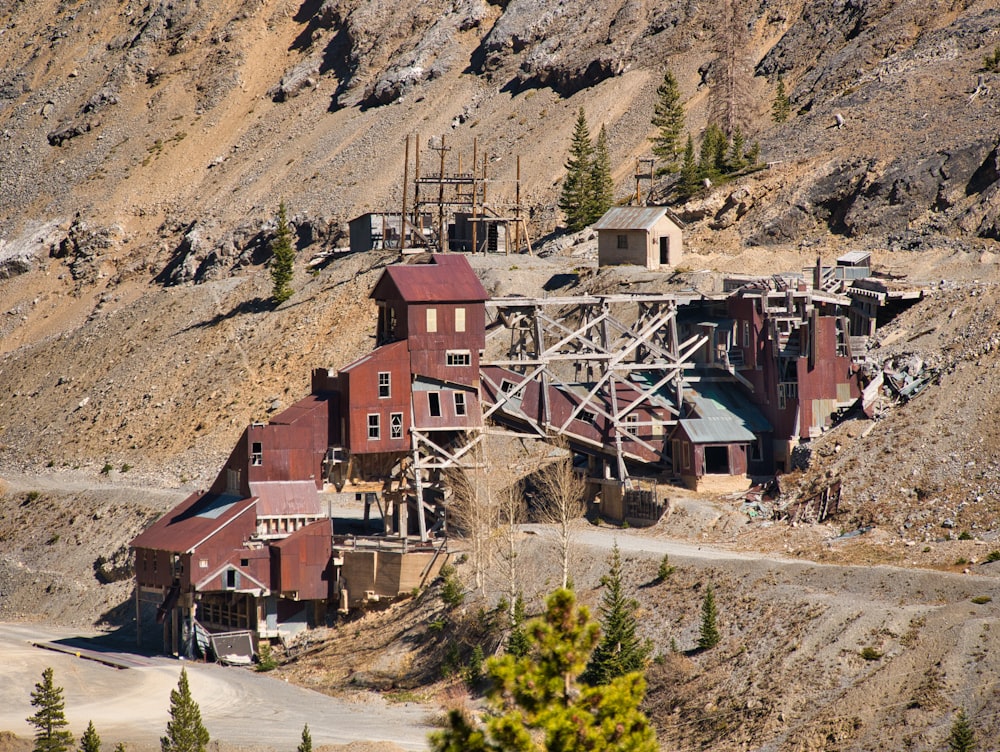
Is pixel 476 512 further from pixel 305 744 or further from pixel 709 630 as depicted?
pixel 305 744

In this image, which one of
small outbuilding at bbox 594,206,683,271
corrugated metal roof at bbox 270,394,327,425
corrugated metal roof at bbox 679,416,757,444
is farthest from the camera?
small outbuilding at bbox 594,206,683,271

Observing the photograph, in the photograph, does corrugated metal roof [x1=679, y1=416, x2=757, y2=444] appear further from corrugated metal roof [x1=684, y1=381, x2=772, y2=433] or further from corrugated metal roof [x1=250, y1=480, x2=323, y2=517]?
corrugated metal roof [x1=250, y1=480, x2=323, y2=517]

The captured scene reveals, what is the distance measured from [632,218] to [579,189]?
1429cm

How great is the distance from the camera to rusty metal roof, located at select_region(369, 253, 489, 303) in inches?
3103

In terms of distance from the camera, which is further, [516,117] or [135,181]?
[135,181]

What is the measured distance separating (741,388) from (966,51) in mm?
42586

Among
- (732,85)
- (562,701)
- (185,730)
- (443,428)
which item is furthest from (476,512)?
(732,85)

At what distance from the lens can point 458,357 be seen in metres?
78.9

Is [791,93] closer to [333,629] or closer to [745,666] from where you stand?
[333,629]

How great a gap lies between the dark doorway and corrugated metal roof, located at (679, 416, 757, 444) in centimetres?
88

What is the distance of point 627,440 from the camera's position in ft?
275

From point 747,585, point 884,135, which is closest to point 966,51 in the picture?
point 884,135

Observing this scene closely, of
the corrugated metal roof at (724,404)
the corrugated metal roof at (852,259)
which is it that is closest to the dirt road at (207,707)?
the corrugated metal roof at (724,404)

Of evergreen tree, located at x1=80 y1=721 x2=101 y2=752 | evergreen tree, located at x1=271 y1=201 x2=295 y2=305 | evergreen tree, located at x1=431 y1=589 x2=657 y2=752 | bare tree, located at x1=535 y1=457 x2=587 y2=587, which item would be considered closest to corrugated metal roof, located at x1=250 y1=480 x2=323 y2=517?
bare tree, located at x1=535 y1=457 x2=587 y2=587
